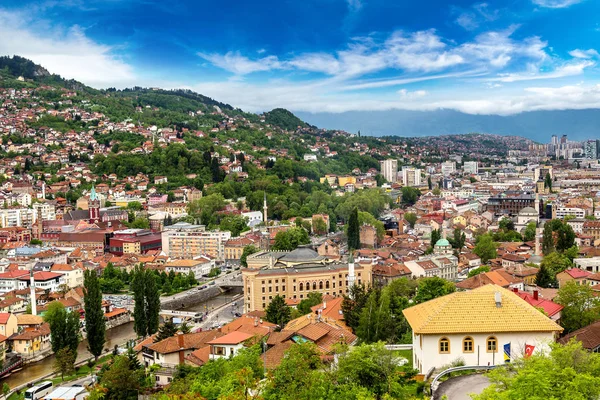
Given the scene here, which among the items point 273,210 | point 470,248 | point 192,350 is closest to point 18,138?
point 273,210

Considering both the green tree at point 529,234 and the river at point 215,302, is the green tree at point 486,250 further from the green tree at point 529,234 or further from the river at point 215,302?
the river at point 215,302

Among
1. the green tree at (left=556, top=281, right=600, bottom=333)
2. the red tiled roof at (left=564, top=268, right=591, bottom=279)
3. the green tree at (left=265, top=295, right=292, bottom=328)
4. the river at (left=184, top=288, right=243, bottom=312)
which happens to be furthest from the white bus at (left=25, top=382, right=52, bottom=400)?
the red tiled roof at (left=564, top=268, right=591, bottom=279)

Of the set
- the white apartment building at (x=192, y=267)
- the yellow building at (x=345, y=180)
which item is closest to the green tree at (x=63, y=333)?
the white apartment building at (x=192, y=267)

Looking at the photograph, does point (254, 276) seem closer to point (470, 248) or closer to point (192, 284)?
point (192, 284)

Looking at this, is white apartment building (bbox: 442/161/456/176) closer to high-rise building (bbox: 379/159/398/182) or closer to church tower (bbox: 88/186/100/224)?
high-rise building (bbox: 379/159/398/182)

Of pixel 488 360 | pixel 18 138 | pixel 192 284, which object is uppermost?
pixel 18 138

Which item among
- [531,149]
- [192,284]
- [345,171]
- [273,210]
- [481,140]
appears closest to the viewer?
[192,284]

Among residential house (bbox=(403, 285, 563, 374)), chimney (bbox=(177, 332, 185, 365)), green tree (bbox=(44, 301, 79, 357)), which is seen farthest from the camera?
green tree (bbox=(44, 301, 79, 357))
